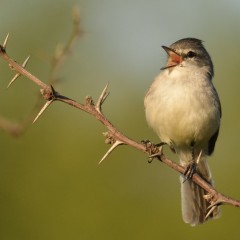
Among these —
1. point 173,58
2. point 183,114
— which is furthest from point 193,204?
point 173,58

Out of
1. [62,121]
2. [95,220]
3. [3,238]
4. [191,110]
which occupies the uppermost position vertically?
[191,110]

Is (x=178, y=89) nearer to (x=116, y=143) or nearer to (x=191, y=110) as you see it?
(x=191, y=110)

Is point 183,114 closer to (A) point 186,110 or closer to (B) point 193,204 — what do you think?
(A) point 186,110

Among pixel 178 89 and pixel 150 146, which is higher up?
pixel 178 89

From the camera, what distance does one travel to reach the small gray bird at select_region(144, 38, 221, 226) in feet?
26.1

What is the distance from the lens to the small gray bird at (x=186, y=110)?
794 centimetres

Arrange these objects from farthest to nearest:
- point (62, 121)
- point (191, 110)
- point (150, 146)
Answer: point (62, 121) → point (191, 110) → point (150, 146)

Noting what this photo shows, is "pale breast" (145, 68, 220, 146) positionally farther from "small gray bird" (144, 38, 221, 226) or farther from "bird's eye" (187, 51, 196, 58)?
"bird's eye" (187, 51, 196, 58)

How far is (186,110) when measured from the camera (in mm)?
7914

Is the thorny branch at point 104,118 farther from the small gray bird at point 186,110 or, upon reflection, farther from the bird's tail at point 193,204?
the bird's tail at point 193,204

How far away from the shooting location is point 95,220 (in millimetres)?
11977

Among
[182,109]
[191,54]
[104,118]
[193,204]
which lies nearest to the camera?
[104,118]

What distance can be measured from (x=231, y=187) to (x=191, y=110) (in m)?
4.54

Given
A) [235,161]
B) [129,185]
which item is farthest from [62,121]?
A: [235,161]
